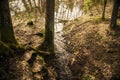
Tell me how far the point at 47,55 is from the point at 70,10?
36.7 feet

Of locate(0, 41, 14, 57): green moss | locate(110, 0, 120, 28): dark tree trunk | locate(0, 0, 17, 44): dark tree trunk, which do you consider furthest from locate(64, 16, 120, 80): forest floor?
locate(0, 0, 17, 44): dark tree trunk

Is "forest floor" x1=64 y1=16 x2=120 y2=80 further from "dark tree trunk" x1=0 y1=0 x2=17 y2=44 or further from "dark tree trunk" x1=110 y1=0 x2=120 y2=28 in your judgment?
"dark tree trunk" x1=0 y1=0 x2=17 y2=44

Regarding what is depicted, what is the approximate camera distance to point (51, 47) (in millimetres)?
12000

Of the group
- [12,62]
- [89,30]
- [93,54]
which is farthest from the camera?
[89,30]

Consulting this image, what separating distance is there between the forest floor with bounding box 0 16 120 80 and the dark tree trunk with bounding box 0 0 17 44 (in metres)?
1.15

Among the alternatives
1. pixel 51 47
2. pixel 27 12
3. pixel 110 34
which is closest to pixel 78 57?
pixel 51 47

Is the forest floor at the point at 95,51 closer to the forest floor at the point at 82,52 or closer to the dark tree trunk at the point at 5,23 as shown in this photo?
the forest floor at the point at 82,52

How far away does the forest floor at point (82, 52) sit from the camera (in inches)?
366

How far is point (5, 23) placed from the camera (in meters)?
9.70

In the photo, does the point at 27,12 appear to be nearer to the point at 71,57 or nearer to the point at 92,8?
the point at 92,8

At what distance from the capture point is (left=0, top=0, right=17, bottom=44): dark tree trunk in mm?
9281

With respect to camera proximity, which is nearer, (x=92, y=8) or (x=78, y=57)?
(x=78, y=57)

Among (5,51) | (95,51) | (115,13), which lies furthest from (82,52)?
(5,51)

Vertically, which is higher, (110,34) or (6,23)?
(6,23)
